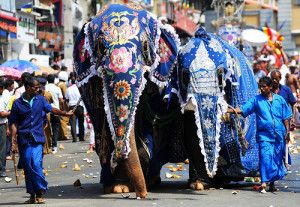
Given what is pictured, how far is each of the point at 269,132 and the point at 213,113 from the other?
28.6 inches

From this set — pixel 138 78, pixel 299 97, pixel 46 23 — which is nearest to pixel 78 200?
pixel 138 78

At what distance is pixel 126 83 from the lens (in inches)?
518

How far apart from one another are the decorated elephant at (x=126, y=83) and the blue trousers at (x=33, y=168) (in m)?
0.87

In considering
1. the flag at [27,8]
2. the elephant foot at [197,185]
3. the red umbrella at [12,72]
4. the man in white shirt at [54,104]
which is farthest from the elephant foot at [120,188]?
the flag at [27,8]

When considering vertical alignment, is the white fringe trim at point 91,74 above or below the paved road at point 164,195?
above

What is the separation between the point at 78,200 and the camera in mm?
13555

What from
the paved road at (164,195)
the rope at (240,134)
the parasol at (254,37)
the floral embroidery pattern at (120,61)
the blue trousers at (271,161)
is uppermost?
the parasol at (254,37)

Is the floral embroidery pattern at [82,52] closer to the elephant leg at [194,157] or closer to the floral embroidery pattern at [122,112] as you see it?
the floral embroidery pattern at [122,112]

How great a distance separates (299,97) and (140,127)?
9798 mm

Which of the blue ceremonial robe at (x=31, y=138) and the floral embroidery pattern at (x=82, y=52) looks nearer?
the blue ceremonial robe at (x=31, y=138)

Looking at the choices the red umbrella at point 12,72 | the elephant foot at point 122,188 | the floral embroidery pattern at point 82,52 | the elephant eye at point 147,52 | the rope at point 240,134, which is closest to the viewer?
the elephant eye at point 147,52

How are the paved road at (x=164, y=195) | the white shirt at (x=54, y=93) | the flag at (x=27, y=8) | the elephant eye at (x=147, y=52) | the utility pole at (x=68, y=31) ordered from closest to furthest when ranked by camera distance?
the paved road at (x=164, y=195) → the elephant eye at (x=147, y=52) → the white shirt at (x=54, y=93) → the flag at (x=27, y=8) → the utility pole at (x=68, y=31)

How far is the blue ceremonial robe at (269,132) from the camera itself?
14.0 metres

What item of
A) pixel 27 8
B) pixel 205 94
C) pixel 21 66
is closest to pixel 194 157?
pixel 205 94
